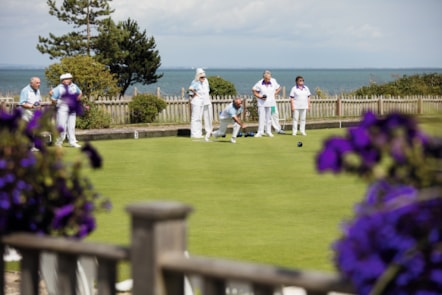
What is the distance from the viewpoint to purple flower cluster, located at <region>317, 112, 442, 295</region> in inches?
118

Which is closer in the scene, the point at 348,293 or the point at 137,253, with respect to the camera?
the point at 348,293

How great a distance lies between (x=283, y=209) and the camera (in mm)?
12242

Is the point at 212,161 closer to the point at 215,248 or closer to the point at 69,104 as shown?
the point at 215,248

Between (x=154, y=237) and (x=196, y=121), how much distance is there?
72.7ft

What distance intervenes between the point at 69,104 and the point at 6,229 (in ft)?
2.77

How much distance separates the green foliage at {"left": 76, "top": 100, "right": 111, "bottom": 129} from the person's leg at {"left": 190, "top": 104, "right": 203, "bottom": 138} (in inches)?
143

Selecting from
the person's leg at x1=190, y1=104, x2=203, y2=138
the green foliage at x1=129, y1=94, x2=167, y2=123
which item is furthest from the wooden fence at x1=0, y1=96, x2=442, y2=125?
the person's leg at x1=190, y1=104, x2=203, y2=138

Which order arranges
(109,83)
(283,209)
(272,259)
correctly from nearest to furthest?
1. (272,259)
2. (283,209)
3. (109,83)

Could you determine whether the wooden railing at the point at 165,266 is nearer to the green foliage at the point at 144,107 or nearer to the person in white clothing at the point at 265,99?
the person in white clothing at the point at 265,99

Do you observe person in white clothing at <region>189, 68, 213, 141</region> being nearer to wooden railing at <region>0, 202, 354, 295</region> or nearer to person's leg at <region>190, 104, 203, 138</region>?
person's leg at <region>190, 104, 203, 138</region>

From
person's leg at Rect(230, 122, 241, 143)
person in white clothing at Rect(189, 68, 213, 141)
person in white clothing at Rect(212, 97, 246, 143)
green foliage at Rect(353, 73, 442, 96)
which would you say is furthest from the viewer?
green foliage at Rect(353, 73, 442, 96)

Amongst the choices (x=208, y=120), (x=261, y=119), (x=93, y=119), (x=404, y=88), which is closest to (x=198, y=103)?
(x=208, y=120)

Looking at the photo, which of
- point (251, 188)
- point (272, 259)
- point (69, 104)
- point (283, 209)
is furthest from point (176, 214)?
point (251, 188)

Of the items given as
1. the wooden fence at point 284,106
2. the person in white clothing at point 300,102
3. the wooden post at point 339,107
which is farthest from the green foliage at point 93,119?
the wooden post at point 339,107
